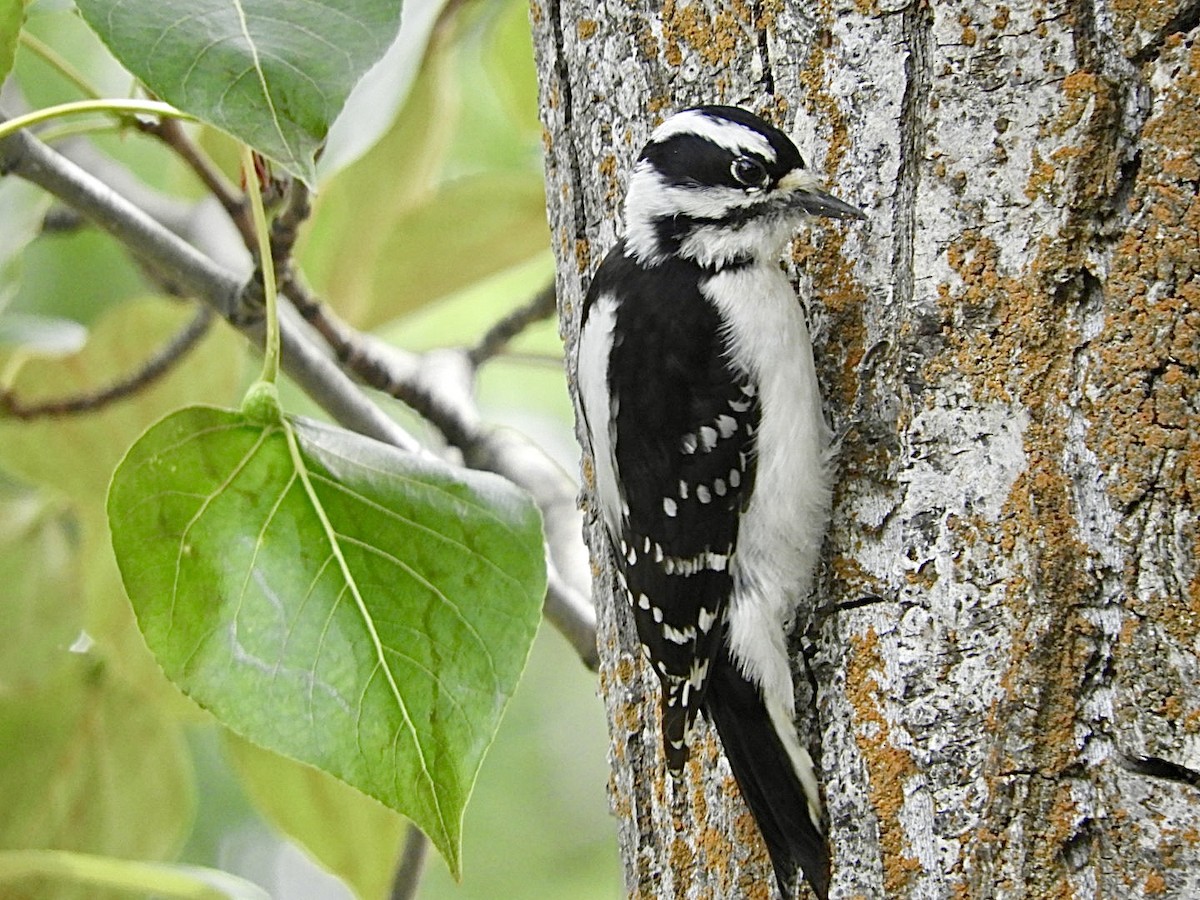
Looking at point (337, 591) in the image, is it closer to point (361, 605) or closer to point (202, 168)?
point (361, 605)

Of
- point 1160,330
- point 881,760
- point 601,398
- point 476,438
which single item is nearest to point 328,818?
point 476,438

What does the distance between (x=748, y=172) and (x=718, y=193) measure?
7 cm

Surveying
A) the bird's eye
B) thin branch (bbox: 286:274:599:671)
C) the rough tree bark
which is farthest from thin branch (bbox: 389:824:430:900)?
the bird's eye

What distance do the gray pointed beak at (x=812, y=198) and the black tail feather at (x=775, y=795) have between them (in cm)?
37

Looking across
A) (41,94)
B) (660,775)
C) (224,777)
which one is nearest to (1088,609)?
(660,775)

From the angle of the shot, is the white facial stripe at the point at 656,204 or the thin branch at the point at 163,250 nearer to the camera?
the white facial stripe at the point at 656,204

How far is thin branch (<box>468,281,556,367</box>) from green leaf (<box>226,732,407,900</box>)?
1.89 feet

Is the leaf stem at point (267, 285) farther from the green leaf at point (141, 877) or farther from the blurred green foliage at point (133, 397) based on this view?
the green leaf at point (141, 877)

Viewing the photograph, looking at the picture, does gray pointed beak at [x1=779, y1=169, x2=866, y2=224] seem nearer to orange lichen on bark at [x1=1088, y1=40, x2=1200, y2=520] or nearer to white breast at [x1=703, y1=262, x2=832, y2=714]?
white breast at [x1=703, y1=262, x2=832, y2=714]

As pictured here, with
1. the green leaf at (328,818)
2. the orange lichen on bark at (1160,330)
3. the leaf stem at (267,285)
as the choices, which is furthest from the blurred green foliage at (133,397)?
the orange lichen on bark at (1160,330)

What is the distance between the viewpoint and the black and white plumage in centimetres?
107

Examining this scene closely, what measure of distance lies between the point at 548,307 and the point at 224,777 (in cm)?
162

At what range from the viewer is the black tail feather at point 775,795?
3.40 feet

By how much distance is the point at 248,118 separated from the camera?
89cm
